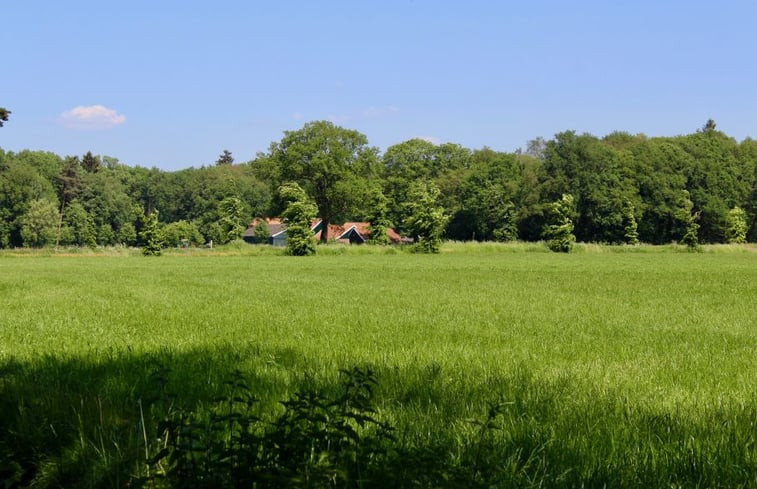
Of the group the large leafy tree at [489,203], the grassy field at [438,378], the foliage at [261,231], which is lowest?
the grassy field at [438,378]

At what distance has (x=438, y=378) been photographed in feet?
18.9

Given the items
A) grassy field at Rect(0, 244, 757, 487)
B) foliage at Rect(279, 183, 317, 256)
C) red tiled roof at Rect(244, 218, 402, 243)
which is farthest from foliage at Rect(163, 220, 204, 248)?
grassy field at Rect(0, 244, 757, 487)

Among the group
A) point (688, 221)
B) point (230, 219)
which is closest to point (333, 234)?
point (230, 219)

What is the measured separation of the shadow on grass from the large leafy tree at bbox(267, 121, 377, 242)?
242ft

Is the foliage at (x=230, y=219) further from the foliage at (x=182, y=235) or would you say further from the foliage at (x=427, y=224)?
the foliage at (x=427, y=224)

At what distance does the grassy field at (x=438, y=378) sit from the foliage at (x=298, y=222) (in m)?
43.8

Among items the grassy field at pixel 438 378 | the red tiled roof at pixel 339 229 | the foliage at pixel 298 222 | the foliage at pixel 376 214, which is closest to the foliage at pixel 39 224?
the red tiled roof at pixel 339 229

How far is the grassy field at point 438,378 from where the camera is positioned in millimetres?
3330

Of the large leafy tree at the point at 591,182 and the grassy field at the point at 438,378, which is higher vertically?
the large leafy tree at the point at 591,182

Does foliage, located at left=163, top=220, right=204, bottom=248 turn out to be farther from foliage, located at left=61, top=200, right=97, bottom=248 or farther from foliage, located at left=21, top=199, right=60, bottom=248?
foliage, located at left=21, top=199, right=60, bottom=248

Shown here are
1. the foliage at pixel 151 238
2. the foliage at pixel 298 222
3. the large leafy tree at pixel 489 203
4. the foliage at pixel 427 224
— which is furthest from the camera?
the large leafy tree at pixel 489 203

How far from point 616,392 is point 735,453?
1.71 metres

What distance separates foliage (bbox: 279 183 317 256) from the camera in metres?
58.5

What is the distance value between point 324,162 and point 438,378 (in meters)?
73.9
